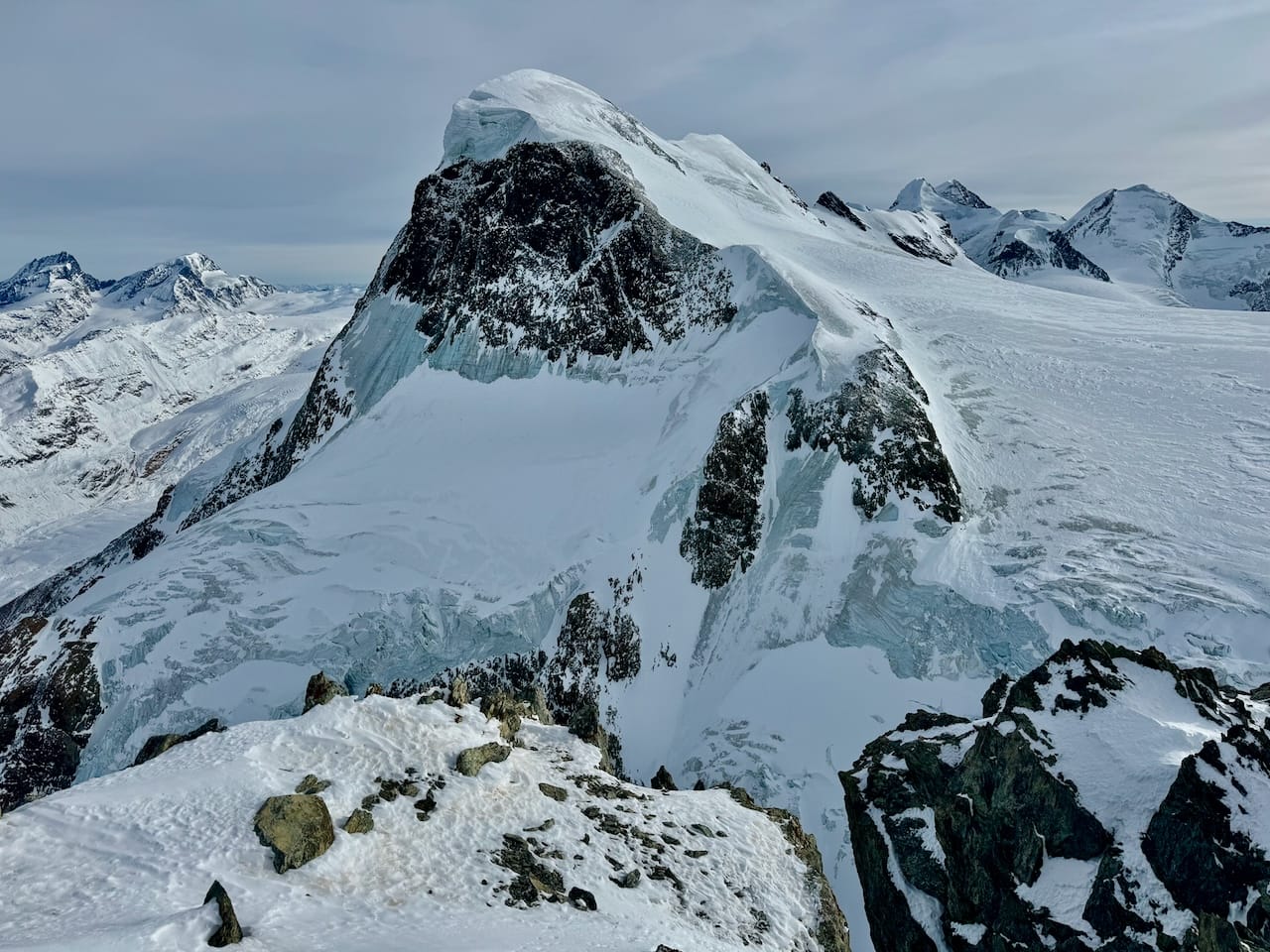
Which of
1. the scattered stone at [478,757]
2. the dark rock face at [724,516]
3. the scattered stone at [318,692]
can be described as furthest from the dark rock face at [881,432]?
the scattered stone at [318,692]

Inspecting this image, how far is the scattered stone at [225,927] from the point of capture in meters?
11.9

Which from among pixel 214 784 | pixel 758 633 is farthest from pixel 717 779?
pixel 214 784

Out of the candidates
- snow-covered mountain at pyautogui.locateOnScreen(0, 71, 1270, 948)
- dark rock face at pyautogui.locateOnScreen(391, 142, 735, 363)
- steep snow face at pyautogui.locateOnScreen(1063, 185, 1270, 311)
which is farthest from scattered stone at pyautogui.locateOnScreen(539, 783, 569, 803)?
steep snow face at pyautogui.locateOnScreen(1063, 185, 1270, 311)

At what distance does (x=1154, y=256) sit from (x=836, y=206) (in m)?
115

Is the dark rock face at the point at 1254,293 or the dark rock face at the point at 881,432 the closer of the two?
the dark rock face at the point at 881,432

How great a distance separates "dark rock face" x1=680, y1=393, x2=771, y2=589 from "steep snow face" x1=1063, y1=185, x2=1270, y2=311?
15997cm

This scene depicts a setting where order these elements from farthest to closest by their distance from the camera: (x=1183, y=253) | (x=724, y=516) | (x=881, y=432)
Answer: (x=1183, y=253) < (x=724, y=516) < (x=881, y=432)

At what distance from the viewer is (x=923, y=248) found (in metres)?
131

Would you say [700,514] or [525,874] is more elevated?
[700,514]

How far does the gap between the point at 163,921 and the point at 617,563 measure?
107ft

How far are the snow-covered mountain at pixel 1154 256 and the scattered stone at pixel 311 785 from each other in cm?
16779

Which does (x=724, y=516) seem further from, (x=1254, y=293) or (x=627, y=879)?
(x=1254, y=293)

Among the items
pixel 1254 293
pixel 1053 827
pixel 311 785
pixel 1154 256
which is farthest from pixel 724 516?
pixel 1154 256

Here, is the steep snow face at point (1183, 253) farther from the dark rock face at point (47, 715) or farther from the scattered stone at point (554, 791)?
→ the dark rock face at point (47, 715)
